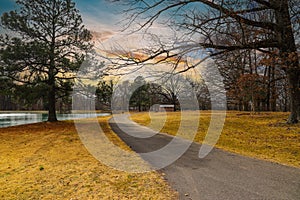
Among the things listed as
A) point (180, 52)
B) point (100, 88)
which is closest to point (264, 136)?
point (180, 52)

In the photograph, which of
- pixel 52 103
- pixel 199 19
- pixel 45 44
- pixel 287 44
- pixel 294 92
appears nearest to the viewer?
pixel 199 19

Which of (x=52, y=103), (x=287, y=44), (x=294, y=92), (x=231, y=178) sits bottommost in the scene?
(x=231, y=178)

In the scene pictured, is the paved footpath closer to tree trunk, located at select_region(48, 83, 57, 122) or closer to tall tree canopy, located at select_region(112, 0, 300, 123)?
tall tree canopy, located at select_region(112, 0, 300, 123)

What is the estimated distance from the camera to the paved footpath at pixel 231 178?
3215 millimetres

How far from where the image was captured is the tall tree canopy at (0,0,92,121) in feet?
45.8

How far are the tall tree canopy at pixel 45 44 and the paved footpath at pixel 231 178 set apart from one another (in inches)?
487

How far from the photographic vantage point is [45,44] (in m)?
14.4

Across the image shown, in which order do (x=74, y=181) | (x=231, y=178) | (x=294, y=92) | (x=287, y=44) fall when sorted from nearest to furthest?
(x=231, y=178) → (x=74, y=181) → (x=287, y=44) → (x=294, y=92)

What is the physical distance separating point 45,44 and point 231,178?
557 inches

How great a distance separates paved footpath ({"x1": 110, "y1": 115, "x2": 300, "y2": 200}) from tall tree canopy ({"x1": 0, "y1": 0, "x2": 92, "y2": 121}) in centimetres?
1237

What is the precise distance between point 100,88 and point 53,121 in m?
4.63

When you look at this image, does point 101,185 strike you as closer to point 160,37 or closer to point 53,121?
point 160,37

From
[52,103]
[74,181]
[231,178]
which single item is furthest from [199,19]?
[52,103]

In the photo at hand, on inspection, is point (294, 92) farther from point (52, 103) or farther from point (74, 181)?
point (52, 103)
